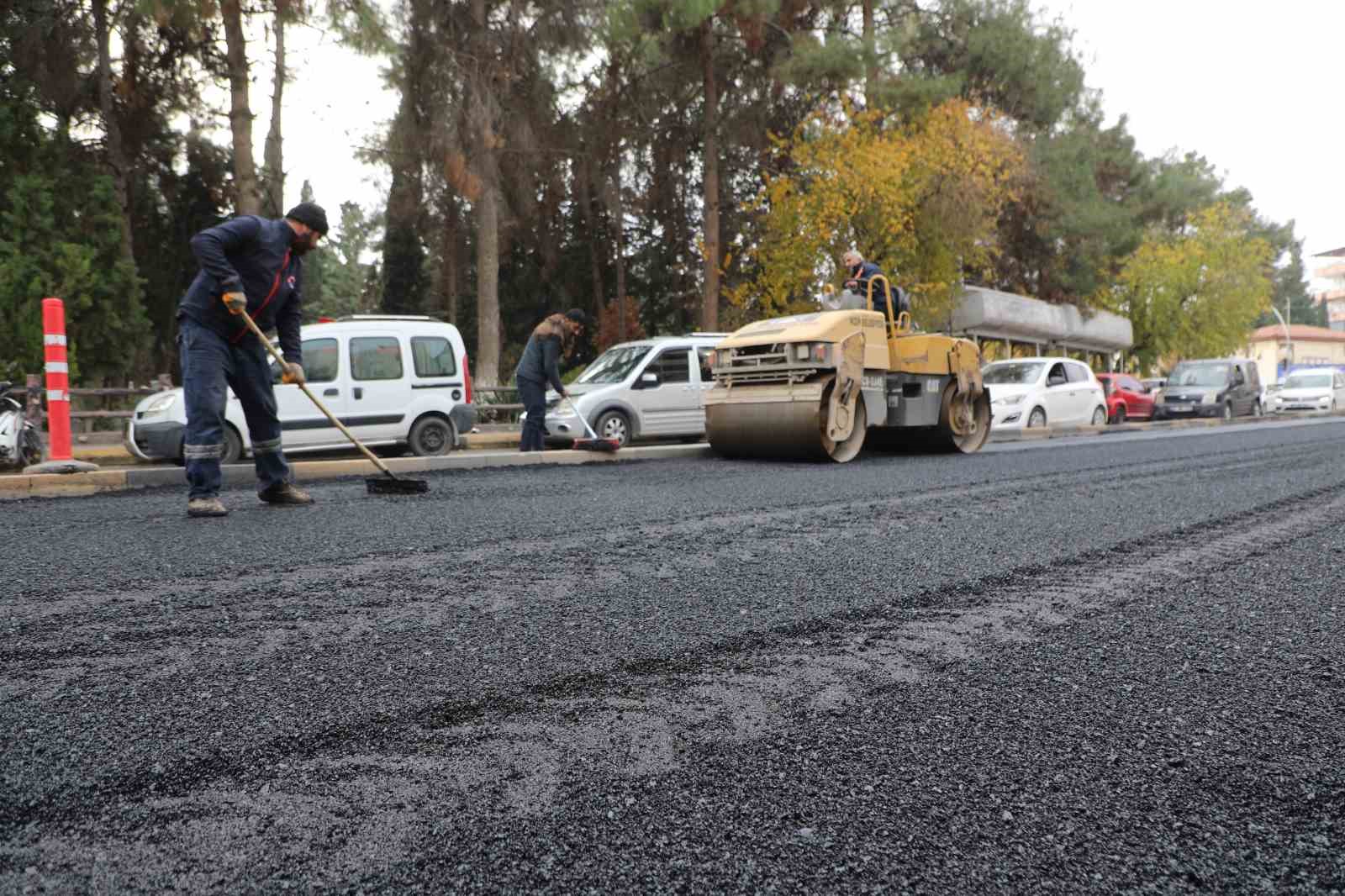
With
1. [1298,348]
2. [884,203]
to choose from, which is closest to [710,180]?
[884,203]

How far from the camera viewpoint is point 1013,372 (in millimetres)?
18156

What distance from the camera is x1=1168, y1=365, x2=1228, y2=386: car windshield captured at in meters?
25.1

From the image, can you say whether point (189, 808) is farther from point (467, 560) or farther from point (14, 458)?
point (14, 458)

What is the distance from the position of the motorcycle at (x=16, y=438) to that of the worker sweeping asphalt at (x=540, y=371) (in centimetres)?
466

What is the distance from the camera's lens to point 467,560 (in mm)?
4332

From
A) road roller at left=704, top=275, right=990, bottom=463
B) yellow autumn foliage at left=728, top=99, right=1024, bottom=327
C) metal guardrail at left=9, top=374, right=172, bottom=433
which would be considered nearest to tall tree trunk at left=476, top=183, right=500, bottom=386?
metal guardrail at left=9, top=374, right=172, bottom=433

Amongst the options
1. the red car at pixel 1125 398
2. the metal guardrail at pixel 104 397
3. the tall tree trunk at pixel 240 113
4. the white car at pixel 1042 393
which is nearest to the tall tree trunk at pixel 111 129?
the tall tree trunk at pixel 240 113

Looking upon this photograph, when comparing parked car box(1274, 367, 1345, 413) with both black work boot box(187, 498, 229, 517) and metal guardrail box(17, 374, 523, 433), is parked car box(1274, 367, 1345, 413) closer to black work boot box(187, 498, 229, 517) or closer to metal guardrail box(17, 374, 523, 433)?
metal guardrail box(17, 374, 523, 433)

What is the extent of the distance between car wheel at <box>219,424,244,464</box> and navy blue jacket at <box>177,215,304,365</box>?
4504mm

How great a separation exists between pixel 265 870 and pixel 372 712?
29.2 inches

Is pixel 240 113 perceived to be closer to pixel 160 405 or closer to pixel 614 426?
pixel 160 405

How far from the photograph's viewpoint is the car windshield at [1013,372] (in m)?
17.9

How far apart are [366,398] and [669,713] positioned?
9.69 meters

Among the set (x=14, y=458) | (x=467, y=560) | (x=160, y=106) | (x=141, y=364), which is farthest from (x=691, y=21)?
(x=467, y=560)
